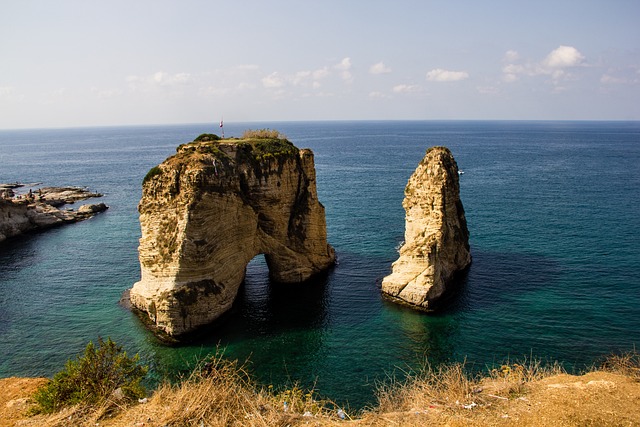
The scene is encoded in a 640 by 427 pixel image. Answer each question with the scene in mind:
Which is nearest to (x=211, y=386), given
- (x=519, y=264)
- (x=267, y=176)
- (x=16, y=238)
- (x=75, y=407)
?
(x=75, y=407)

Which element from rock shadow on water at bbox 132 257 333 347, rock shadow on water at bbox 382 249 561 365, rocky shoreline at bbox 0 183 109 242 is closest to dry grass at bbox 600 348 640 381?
rock shadow on water at bbox 382 249 561 365

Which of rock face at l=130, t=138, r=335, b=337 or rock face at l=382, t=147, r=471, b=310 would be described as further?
rock face at l=382, t=147, r=471, b=310

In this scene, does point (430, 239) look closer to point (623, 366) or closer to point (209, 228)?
point (623, 366)

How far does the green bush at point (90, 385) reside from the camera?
19.7m

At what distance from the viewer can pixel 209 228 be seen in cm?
3647

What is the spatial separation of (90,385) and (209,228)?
17.3 m

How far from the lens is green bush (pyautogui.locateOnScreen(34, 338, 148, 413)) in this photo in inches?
774

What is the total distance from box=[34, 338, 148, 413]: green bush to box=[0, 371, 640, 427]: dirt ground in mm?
957

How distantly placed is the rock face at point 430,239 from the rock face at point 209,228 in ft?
35.2

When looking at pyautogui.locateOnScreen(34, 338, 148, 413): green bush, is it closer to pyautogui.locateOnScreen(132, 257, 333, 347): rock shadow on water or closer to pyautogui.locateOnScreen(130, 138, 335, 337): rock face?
pyautogui.locateOnScreen(132, 257, 333, 347): rock shadow on water

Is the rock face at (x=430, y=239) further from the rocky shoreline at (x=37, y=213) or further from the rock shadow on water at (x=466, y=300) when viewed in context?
the rocky shoreline at (x=37, y=213)

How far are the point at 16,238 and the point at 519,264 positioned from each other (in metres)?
67.5

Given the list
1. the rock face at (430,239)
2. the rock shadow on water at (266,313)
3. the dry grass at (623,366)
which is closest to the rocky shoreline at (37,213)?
the rock shadow on water at (266,313)

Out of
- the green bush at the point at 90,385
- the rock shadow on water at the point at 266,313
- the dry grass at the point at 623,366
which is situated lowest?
the rock shadow on water at the point at 266,313
